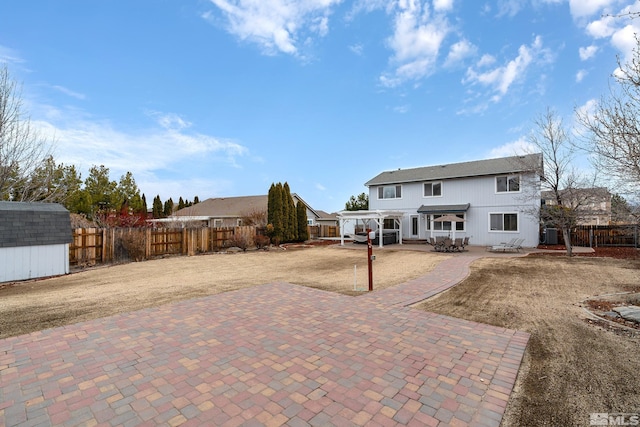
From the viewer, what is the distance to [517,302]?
636 centimetres

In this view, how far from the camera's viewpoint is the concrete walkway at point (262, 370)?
8.52ft

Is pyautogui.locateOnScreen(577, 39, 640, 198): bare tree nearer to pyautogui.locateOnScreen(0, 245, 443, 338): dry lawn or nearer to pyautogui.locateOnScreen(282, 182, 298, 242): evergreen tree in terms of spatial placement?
pyautogui.locateOnScreen(0, 245, 443, 338): dry lawn

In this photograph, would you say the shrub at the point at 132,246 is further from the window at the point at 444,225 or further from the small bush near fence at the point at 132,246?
the window at the point at 444,225

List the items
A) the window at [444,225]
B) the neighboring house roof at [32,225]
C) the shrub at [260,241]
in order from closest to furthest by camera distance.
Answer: the neighboring house roof at [32,225]
the shrub at [260,241]
the window at [444,225]

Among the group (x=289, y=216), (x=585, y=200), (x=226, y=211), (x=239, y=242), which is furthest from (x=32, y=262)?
(x=226, y=211)

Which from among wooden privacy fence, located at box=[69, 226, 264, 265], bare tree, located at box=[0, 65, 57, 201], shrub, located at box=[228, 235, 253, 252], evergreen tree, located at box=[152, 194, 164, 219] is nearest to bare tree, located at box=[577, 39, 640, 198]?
shrub, located at box=[228, 235, 253, 252]

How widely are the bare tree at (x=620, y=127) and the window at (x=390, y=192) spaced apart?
18.4 metres

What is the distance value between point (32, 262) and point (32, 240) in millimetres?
784

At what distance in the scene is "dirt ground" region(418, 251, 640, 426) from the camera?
2.73m

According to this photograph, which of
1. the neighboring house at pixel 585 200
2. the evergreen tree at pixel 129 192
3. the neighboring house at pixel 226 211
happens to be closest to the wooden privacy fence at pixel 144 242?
the neighboring house at pixel 226 211

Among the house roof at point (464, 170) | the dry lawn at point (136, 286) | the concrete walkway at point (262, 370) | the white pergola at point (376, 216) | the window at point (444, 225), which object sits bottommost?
the dry lawn at point (136, 286)

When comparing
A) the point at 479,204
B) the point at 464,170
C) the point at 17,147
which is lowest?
the point at 479,204

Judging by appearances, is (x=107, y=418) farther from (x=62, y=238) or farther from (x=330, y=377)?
(x=62, y=238)

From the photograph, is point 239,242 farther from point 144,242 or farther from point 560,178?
point 560,178
